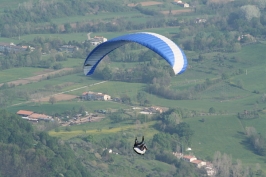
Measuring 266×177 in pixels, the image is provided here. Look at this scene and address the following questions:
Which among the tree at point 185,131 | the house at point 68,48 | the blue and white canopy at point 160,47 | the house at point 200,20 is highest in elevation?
the blue and white canopy at point 160,47

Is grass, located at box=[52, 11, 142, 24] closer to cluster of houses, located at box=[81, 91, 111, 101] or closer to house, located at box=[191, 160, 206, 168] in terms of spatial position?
cluster of houses, located at box=[81, 91, 111, 101]

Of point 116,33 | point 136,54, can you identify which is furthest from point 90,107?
point 116,33

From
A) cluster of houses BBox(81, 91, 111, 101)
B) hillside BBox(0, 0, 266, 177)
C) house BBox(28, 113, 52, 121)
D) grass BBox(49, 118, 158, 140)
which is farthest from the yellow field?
cluster of houses BBox(81, 91, 111, 101)

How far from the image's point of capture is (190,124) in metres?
106

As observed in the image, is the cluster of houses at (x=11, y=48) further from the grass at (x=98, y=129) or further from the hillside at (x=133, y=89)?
the grass at (x=98, y=129)

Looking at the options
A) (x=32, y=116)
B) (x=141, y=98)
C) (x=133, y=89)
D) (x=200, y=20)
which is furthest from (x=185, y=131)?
(x=200, y=20)

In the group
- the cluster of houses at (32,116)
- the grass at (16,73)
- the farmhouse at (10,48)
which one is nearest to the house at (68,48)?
the farmhouse at (10,48)

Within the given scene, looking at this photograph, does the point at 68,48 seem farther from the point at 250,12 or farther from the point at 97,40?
the point at 250,12

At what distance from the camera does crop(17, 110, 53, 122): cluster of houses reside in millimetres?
109562

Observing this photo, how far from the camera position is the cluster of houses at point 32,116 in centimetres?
10956

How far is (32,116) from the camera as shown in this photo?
110312 mm

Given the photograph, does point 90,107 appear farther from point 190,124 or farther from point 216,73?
point 216,73

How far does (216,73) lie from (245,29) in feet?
109

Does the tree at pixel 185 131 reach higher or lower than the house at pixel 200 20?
higher
